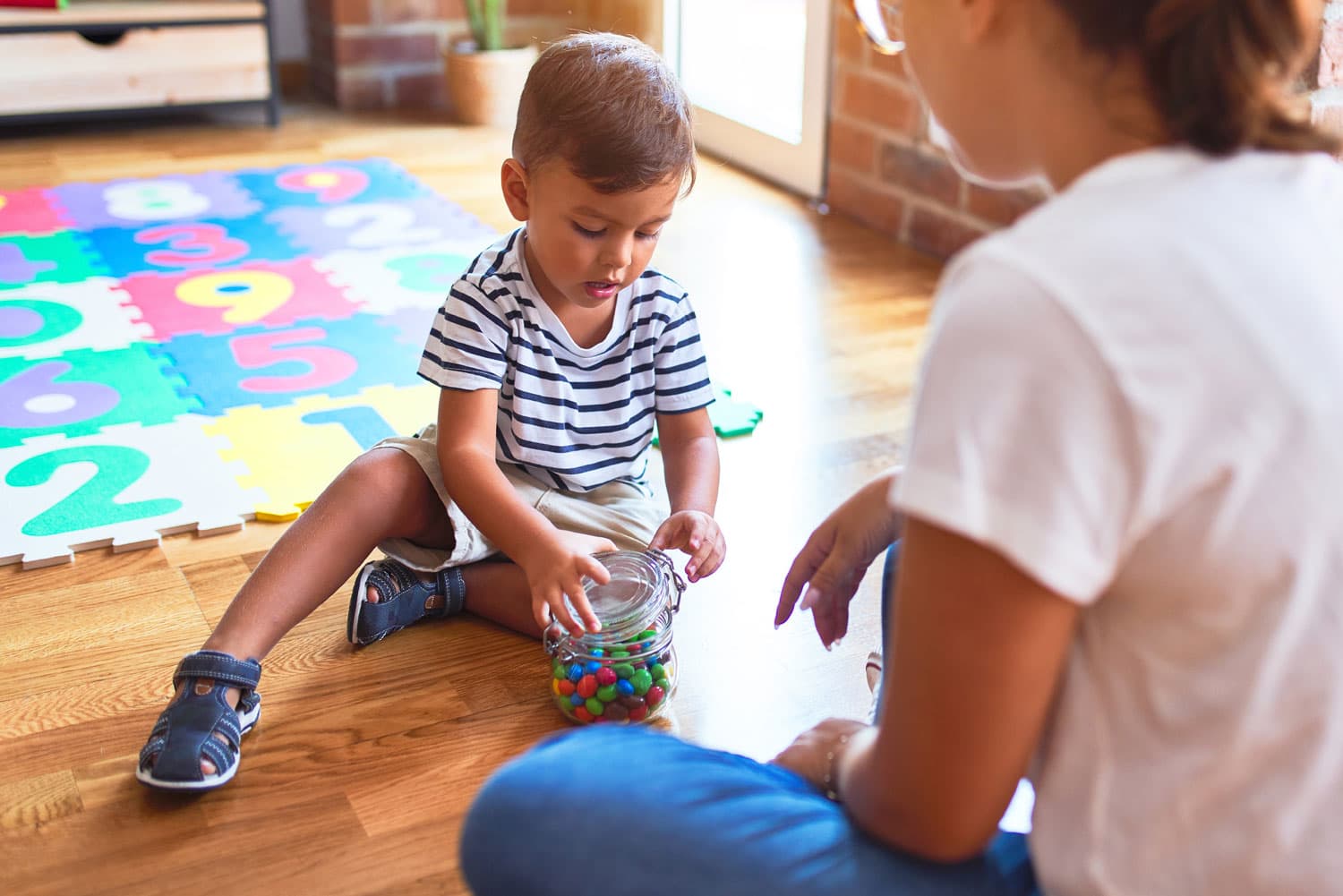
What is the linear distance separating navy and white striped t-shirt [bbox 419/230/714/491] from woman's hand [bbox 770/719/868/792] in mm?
548

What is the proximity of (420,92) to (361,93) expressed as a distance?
0.56ft

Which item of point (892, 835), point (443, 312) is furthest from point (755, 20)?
point (892, 835)

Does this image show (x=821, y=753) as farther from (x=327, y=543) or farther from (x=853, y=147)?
(x=853, y=147)

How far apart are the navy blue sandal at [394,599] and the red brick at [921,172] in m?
1.49

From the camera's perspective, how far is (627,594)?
122cm

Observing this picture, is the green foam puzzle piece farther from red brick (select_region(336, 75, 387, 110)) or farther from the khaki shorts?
red brick (select_region(336, 75, 387, 110))

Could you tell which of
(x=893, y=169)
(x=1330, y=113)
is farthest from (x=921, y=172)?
(x=1330, y=113)

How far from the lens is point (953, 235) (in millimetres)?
2627

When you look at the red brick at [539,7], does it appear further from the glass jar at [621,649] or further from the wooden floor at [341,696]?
the glass jar at [621,649]

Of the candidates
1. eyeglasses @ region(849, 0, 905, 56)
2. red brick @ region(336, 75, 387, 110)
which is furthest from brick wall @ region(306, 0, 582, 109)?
eyeglasses @ region(849, 0, 905, 56)

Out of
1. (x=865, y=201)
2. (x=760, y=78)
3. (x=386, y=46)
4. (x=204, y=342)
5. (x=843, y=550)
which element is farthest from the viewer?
(x=386, y=46)

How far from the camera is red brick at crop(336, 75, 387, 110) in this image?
377 centimetres

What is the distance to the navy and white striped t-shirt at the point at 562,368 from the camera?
4.28ft

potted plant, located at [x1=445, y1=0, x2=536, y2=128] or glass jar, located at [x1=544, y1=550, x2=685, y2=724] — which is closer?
glass jar, located at [x1=544, y1=550, x2=685, y2=724]
